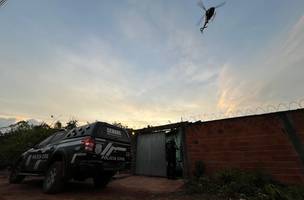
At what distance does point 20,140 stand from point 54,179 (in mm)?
9504

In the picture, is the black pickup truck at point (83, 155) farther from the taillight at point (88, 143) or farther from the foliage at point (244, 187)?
the foliage at point (244, 187)

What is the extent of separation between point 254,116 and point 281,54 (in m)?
3.19

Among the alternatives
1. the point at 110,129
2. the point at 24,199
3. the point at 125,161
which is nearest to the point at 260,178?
the point at 125,161

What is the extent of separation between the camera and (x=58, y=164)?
7.22 metres

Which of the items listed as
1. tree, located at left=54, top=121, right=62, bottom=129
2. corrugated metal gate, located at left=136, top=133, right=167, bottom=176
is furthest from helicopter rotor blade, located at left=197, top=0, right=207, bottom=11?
tree, located at left=54, top=121, right=62, bottom=129

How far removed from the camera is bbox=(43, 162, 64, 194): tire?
274 inches

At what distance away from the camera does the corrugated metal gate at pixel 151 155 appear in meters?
12.2

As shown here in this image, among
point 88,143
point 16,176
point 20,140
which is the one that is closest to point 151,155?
point 16,176

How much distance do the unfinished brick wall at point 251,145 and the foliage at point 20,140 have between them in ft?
32.1

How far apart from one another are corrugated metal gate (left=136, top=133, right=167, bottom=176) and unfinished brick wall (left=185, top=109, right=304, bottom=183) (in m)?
1.99

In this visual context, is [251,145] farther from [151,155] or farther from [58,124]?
[58,124]

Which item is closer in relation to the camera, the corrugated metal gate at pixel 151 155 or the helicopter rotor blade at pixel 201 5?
the helicopter rotor blade at pixel 201 5

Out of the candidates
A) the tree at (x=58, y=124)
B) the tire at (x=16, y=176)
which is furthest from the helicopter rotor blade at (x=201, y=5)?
the tree at (x=58, y=124)

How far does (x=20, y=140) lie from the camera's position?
1502 centimetres
